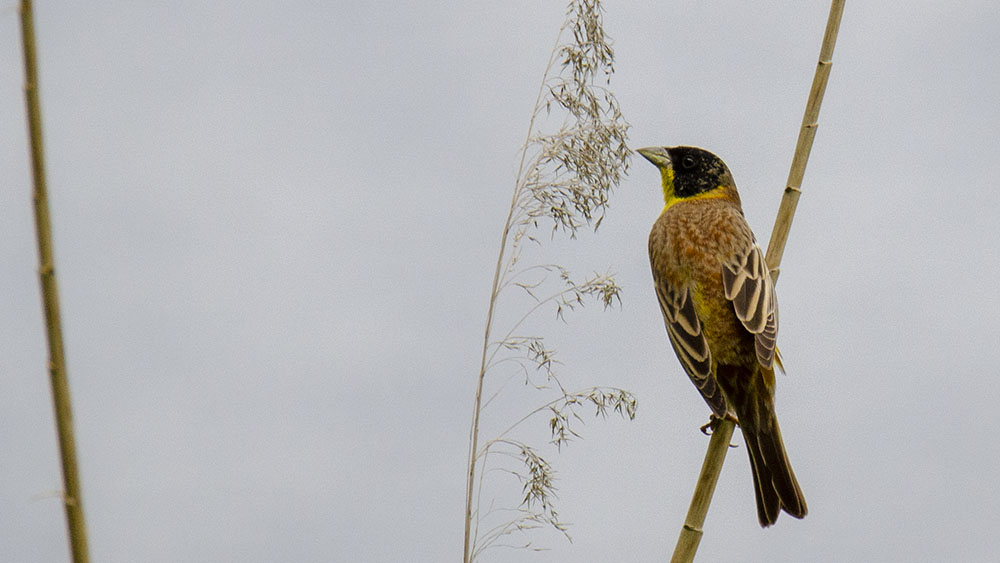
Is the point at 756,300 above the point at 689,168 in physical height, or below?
below

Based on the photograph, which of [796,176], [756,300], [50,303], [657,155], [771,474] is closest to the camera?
[50,303]

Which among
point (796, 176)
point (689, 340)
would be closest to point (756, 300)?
point (689, 340)

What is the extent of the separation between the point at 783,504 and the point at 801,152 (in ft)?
3.52

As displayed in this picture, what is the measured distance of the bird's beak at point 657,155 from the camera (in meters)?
4.35

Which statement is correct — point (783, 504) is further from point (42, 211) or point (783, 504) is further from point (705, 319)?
point (42, 211)

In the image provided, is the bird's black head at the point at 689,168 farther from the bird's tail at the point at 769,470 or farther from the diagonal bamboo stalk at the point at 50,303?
the diagonal bamboo stalk at the point at 50,303

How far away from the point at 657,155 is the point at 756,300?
113cm

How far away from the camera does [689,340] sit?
3.46m

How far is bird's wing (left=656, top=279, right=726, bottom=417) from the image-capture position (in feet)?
10.9

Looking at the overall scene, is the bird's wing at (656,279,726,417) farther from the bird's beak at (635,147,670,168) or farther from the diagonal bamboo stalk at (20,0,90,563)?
the diagonal bamboo stalk at (20,0,90,563)

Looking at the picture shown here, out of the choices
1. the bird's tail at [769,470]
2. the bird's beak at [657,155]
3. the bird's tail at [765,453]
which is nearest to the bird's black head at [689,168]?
the bird's beak at [657,155]

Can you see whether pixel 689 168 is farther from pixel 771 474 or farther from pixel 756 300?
pixel 771 474

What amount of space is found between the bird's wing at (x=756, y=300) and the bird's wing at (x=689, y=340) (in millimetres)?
148

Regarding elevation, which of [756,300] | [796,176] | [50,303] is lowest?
[756,300]
